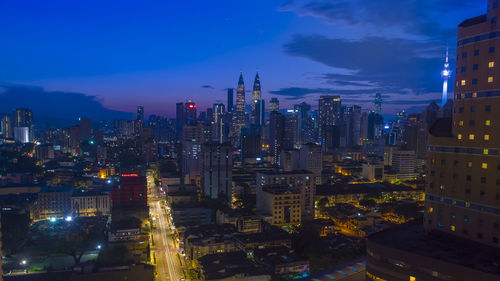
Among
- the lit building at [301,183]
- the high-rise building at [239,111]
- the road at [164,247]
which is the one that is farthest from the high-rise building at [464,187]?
the high-rise building at [239,111]

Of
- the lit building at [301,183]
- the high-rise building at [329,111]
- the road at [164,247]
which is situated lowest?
the road at [164,247]

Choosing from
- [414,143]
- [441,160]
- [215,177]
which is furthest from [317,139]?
[441,160]

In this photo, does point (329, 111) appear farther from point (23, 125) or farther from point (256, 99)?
point (23, 125)

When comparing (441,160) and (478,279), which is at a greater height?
(441,160)

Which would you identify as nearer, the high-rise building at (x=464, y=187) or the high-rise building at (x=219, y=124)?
the high-rise building at (x=464, y=187)

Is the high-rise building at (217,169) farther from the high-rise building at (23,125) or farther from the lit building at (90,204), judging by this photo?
the high-rise building at (23,125)

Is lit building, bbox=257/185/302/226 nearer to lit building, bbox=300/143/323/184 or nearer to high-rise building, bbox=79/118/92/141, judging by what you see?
lit building, bbox=300/143/323/184

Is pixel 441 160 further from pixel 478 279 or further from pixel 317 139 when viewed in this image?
pixel 317 139
